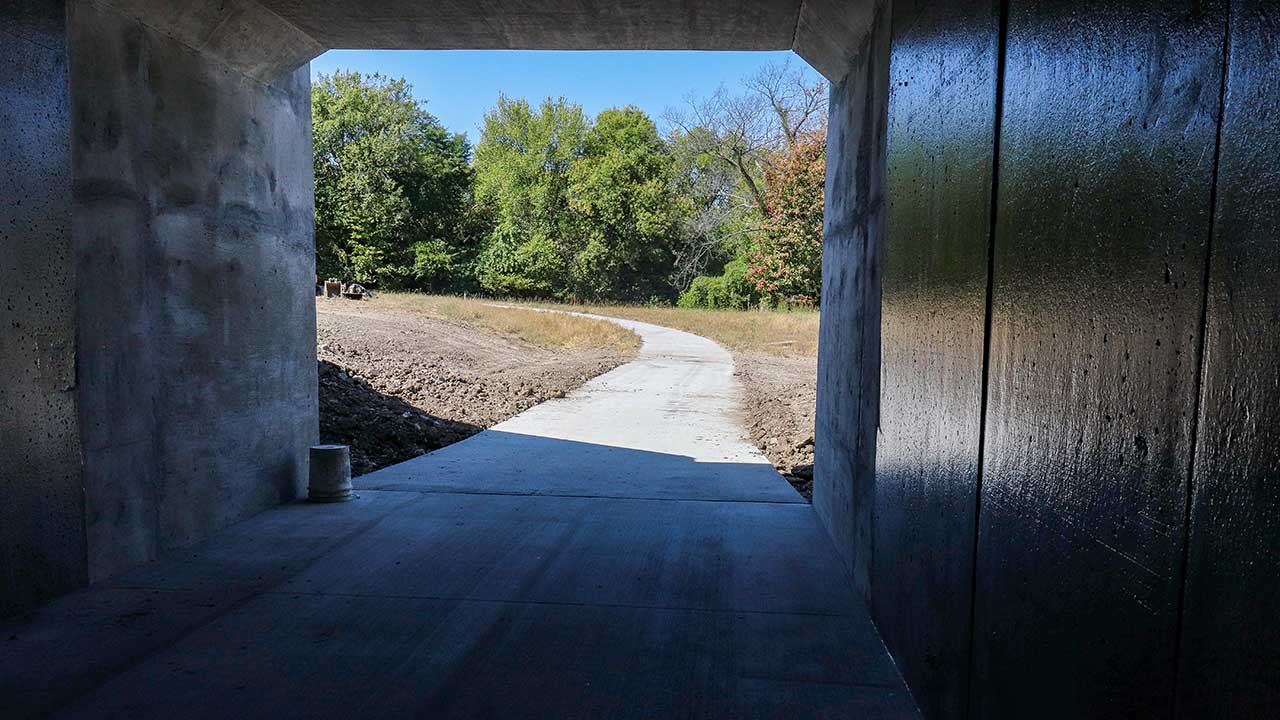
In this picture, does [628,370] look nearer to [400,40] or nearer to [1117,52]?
[400,40]

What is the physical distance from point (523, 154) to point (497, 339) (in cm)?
3642

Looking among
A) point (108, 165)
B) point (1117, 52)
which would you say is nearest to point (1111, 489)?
point (1117, 52)

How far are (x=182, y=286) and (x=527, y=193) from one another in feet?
165

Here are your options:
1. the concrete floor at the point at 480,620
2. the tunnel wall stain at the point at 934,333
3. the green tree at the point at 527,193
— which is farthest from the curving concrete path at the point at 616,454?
the green tree at the point at 527,193

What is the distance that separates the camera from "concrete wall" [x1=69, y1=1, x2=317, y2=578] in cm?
452

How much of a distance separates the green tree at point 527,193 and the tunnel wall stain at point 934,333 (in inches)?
1844

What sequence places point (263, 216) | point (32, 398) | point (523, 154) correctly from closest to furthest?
1. point (32, 398)
2. point (263, 216)
3. point (523, 154)

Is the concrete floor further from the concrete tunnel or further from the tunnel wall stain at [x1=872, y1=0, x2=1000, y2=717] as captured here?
the tunnel wall stain at [x1=872, y1=0, x2=1000, y2=717]

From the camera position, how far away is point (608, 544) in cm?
548

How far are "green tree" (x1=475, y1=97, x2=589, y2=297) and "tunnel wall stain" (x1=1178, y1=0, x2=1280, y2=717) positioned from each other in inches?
1932

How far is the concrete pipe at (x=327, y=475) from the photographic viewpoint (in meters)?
6.50

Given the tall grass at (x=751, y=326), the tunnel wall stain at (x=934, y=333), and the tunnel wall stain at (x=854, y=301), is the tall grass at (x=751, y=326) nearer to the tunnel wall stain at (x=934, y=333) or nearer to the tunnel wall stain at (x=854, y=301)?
the tunnel wall stain at (x=854, y=301)

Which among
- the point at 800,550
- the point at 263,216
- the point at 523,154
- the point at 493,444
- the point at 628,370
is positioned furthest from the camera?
the point at 523,154

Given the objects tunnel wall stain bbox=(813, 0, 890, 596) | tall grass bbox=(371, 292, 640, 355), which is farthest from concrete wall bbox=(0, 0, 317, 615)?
tall grass bbox=(371, 292, 640, 355)
